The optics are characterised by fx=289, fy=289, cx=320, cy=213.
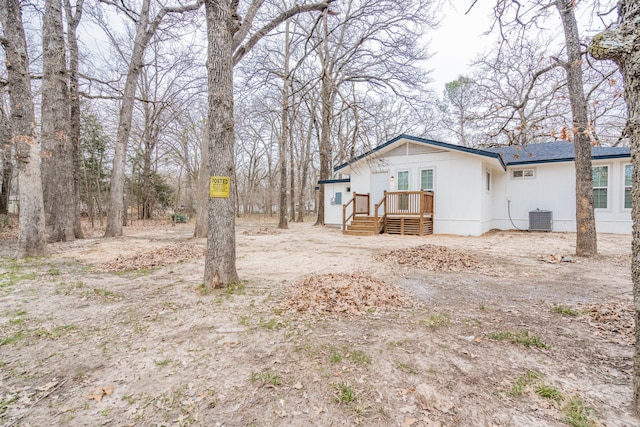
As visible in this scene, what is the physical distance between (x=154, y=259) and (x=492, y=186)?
13.1 meters

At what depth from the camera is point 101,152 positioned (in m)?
15.5

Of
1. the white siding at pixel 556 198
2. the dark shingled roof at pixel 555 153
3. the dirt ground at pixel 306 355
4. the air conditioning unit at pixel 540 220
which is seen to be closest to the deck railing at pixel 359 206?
the dark shingled roof at pixel 555 153

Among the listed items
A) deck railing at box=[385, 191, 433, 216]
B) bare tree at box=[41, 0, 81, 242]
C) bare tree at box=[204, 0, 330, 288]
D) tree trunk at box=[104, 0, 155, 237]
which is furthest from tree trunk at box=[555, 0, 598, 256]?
bare tree at box=[41, 0, 81, 242]

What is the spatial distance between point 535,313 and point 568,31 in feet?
21.0

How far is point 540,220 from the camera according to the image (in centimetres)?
1138

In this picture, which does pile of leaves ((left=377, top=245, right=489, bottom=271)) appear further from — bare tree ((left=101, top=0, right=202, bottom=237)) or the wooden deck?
bare tree ((left=101, top=0, right=202, bottom=237))

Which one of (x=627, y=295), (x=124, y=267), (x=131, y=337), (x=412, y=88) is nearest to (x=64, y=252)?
(x=124, y=267)

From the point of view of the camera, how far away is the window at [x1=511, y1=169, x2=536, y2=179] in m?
11.9

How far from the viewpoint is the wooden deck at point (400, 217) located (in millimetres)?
11080

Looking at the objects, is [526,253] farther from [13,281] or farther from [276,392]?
[13,281]

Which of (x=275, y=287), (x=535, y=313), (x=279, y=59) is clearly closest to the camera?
(x=535, y=313)

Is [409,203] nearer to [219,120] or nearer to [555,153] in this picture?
[555,153]

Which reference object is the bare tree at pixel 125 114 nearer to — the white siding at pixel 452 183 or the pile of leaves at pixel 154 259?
the pile of leaves at pixel 154 259

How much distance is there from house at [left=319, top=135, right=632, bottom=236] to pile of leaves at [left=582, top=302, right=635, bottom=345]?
7.50m
